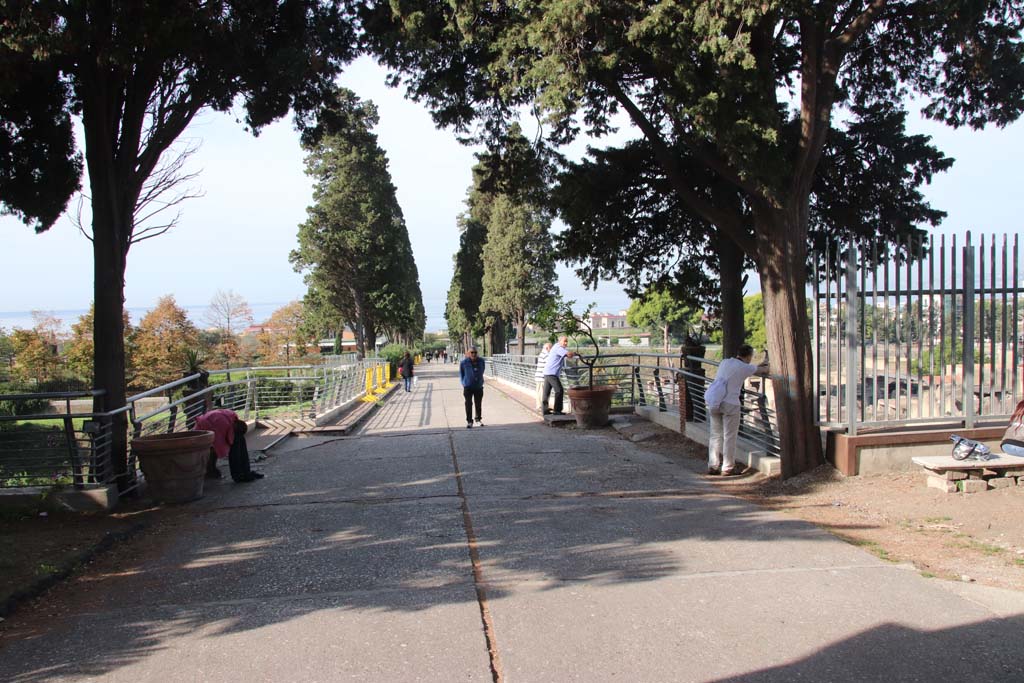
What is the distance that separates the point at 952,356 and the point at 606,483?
3.97 metres

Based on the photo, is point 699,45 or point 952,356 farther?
point 952,356

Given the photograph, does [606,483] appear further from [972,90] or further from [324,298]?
[324,298]

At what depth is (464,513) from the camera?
7293 mm

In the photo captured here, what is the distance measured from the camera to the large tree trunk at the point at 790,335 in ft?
28.3

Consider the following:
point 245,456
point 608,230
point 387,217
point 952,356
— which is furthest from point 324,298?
point 952,356

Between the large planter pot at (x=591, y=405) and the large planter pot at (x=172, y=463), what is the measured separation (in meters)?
7.93

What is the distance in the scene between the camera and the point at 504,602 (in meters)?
4.81

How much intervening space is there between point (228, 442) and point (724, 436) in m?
5.85

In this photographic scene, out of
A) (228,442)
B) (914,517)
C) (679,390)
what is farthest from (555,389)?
(914,517)

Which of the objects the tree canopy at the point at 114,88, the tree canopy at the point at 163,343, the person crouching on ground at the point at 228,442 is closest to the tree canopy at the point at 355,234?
the tree canopy at the point at 163,343

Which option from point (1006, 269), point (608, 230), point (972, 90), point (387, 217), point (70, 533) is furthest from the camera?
point (387, 217)

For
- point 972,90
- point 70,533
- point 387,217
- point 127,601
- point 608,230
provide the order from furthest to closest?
point 387,217
point 608,230
point 972,90
point 70,533
point 127,601

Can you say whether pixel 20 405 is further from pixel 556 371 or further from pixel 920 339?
pixel 920 339

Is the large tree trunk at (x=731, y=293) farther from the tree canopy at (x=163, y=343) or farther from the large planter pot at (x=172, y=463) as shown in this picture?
the tree canopy at (x=163, y=343)
